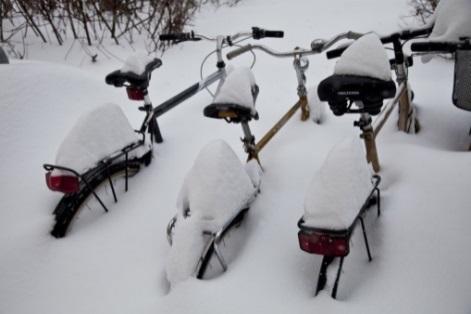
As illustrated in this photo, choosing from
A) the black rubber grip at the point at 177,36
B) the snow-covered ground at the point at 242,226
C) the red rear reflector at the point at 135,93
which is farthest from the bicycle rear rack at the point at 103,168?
the black rubber grip at the point at 177,36

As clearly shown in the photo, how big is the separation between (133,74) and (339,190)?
5.86 ft

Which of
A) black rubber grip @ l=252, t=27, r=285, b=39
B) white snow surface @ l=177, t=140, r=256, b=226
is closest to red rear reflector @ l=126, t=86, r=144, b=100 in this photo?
black rubber grip @ l=252, t=27, r=285, b=39

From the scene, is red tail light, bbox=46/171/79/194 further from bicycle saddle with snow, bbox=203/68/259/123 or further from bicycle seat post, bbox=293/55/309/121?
bicycle seat post, bbox=293/55/309/121

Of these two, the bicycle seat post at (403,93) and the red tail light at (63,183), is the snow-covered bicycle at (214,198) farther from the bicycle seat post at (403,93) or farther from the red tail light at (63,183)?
the bicycle seat post at (403,93)

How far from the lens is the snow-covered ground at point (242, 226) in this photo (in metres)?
1.60

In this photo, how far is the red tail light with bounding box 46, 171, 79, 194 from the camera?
6.57 ft

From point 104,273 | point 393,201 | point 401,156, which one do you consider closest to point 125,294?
point 104,273

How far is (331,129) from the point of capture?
124 inches

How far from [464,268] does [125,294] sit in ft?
4.91

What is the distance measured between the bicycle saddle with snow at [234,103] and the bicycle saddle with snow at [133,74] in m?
0.86

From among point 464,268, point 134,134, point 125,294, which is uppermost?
point 134,134

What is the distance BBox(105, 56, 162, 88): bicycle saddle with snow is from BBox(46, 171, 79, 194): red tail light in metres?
0.90

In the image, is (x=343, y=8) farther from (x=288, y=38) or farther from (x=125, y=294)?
(x=125, y=294)

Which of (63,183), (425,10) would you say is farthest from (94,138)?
(425,10)
